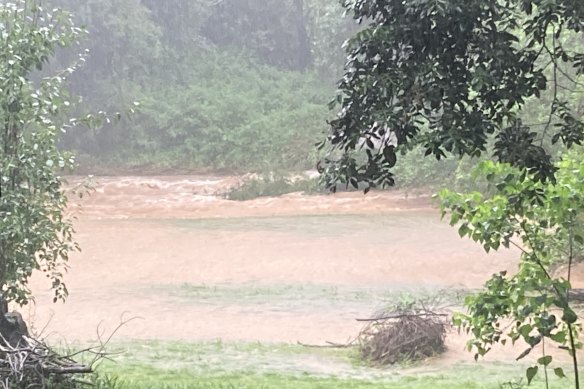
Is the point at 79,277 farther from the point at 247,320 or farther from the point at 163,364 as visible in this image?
the point at 163,364

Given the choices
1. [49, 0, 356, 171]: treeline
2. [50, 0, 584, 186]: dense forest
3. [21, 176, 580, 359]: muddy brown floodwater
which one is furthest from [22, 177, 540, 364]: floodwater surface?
[49, 0, 356, 171]: treeline

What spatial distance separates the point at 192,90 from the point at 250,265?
17.7 m

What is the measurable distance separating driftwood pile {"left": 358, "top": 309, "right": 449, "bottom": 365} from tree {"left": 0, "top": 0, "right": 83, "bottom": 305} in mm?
3782

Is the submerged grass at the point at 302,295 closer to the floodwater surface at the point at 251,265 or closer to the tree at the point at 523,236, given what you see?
the floodwater surface at the point at 251,265

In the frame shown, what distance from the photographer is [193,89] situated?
31.2m

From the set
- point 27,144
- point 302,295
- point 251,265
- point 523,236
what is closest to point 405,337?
point 302,295

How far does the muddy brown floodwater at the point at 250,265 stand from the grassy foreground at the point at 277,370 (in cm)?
75

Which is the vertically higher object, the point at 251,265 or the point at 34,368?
the point at 34,368

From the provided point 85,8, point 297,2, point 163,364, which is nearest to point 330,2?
point 297,2

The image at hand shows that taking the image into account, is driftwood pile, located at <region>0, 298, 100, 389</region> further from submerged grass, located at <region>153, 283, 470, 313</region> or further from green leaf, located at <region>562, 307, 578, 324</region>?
submerged grass, located at <region>153, 283, 470, 313</region>

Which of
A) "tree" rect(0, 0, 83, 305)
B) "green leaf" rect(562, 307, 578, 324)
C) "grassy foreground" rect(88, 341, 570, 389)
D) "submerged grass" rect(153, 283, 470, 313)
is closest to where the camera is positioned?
"green leaf" rect(562, 307, 578, 324)

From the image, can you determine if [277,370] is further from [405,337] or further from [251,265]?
[251,265]

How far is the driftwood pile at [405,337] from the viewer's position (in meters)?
8.05

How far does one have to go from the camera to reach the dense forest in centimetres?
2759
